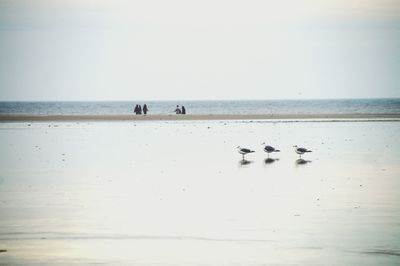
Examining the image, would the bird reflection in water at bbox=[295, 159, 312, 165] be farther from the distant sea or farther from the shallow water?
the distant sea

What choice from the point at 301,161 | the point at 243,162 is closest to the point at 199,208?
the point at 243,162

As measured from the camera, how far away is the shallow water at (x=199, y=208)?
1059 cm

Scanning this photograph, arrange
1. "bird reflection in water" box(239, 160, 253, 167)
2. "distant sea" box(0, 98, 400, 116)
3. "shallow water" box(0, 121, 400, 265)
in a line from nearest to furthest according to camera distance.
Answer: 1. "shallow water" box(0, 121, 400, 265)
2. "bird reflection in water" box(239, 160, 253, 167)
3. "distant sea" box(0, 98, 400, 116)

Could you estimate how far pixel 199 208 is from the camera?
14.2m

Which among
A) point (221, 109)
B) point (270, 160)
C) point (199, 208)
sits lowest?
point (221, 109)

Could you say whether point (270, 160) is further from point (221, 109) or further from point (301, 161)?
point (221, 109)

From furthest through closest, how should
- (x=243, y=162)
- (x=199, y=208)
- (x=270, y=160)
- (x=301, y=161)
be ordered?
(x=270, y=160) → (x=301, y=161) → (x=243, y=162) → (x=199, y=208)

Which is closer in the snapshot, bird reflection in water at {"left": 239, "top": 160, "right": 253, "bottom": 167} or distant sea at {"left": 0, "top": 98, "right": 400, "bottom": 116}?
bird reflection in water at {"left": 239, "top": 160, "right": 253, "bottom": 167}

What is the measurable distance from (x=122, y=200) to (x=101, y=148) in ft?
46.7

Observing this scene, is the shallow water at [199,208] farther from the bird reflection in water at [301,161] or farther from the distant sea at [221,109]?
the distant sea at [221,109]

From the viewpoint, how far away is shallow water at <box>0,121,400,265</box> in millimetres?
10586

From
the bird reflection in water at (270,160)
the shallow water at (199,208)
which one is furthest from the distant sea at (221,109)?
the shallow water at (199,208)

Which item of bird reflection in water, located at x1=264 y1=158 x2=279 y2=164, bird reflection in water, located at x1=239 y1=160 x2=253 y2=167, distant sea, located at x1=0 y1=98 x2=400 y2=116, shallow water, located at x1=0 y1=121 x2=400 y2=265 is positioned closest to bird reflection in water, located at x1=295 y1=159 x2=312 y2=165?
shallow water, located at x1=0 y1=121 x2=400 y2=265

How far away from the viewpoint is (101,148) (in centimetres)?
2925
